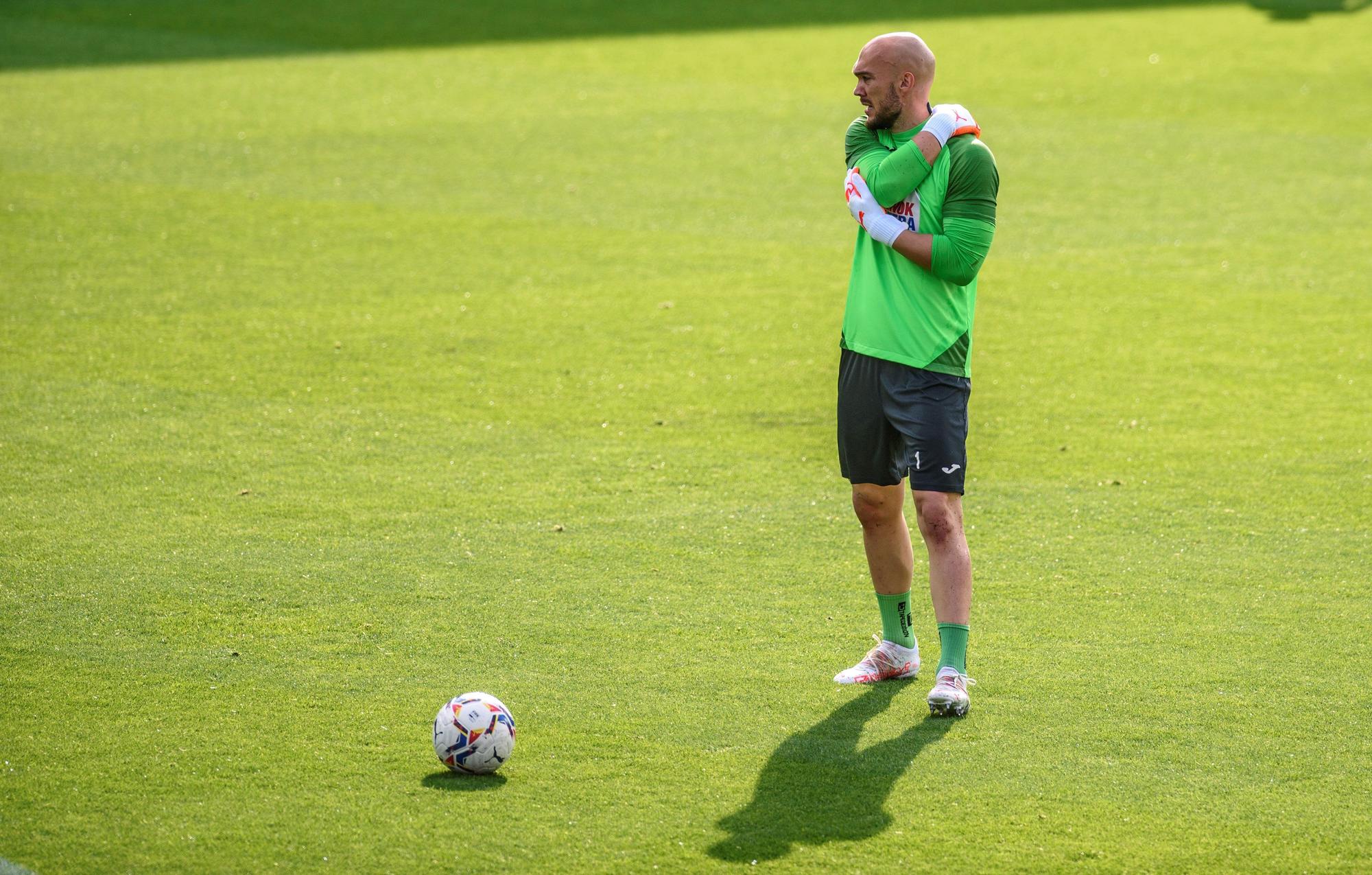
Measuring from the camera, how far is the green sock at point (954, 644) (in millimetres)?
5617

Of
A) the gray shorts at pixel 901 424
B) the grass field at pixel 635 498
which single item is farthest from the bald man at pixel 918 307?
the grass field at pixel 635 498

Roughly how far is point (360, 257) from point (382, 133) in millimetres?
4770

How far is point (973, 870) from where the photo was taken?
452 centimetres

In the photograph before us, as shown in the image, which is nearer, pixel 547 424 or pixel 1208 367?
pixel 547 424

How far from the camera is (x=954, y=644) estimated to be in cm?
562

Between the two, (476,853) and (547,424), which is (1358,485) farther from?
(476,853)

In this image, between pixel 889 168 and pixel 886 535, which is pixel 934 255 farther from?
pixel 886 535

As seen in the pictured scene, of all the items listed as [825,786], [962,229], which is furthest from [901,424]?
[825,786]

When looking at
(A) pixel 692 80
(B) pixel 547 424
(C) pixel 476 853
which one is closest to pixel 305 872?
(C) pixel 476 853

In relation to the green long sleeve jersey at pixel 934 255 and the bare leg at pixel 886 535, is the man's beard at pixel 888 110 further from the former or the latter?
the bare leg at pixel 886 535

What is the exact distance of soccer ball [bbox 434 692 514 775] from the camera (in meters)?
5.03

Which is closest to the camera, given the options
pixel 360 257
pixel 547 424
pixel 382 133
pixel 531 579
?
pixel 531 579

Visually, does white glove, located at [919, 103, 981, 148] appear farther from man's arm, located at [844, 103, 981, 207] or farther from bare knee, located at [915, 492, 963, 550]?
bare knee, located at [915, 492, 963, 550]

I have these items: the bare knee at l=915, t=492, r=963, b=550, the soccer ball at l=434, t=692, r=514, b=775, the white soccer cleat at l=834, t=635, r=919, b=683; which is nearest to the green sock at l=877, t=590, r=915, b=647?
the white soccer cleat at l=834, t=635, r=919, b=683
